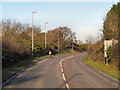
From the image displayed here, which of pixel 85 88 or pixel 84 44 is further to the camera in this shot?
pixel 84 44

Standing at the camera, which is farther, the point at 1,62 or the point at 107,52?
the point at 107,52

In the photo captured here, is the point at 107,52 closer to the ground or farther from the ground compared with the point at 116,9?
closer to the ground

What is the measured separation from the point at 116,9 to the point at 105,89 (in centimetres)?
2565

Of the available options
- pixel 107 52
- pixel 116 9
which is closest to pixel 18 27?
pixel 116 9

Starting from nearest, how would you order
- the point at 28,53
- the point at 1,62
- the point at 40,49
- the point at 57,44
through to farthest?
1. the point at 1,62
2. the point at 28,53
3. the point at 40,49
4. the point at 57,44

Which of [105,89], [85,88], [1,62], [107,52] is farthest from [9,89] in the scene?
[107,52]

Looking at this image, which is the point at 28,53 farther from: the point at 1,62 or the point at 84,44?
the point at 84,44

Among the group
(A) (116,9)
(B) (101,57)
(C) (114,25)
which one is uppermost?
(A) (116,9)

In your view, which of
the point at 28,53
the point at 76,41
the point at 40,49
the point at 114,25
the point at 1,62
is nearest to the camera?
the point at 1,62

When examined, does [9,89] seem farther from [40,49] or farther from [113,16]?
[40,49]

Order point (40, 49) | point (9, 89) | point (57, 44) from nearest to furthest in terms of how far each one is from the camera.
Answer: point (9, 89), point (40, 49), point (57, 44)

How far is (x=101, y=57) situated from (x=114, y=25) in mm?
6488

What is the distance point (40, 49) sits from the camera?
47.3 meters

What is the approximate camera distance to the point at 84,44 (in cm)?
9181
